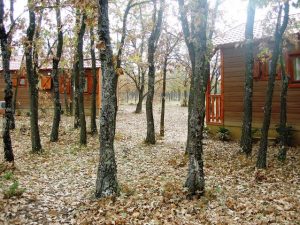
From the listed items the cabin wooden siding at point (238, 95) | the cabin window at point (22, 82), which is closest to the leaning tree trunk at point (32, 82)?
the cabin wooden siding at point (238, 95)

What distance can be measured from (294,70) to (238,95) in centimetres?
298

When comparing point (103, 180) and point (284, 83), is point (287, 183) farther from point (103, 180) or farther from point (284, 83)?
point (103, 180)

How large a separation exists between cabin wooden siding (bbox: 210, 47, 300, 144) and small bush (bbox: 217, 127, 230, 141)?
1.27ft

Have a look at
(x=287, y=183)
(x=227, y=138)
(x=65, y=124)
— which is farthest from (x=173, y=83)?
(x=287, y=183)

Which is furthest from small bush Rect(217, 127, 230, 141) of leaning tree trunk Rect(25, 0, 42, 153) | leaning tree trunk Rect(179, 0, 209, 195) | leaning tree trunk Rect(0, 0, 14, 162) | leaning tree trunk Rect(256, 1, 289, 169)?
leaning tree trunk Rect(0, 0, 14, 162)

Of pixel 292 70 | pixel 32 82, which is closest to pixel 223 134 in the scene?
pixel 292 70

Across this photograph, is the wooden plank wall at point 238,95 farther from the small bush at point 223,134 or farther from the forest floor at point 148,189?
the forest floor at point 148,189

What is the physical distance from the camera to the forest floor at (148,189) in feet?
22.0

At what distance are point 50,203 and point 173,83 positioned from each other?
131ft

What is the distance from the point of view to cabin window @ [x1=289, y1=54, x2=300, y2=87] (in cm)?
1422

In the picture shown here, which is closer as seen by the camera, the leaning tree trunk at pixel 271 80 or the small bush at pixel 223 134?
the leaning tree trunk at pixel 271 80

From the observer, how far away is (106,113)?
301 inches

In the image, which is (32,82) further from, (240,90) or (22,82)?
(22,82)

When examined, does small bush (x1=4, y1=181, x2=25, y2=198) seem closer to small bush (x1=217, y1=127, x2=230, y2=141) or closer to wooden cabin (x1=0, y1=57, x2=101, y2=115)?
small bush (x1=217, y1=127, x2=230, y2=141)
